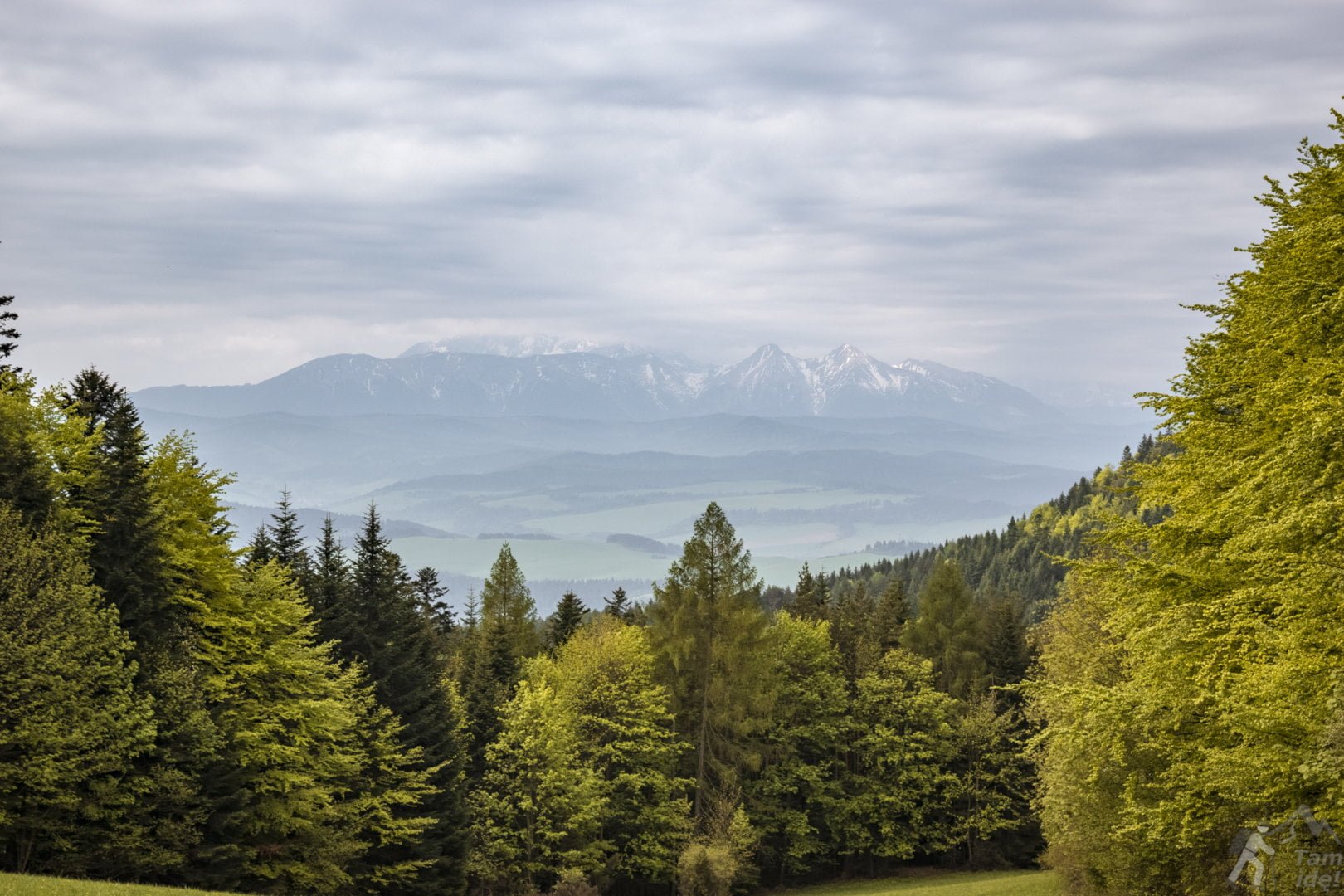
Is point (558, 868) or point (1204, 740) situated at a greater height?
point (1204, 740)

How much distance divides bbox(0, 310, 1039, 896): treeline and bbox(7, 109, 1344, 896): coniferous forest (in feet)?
0.51

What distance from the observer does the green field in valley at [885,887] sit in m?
20.3

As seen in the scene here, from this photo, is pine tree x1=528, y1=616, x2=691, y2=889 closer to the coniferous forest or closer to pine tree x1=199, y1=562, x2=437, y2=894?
the coniferous forest

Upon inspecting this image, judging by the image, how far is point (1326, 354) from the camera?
16.6 m

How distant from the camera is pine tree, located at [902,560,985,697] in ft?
218

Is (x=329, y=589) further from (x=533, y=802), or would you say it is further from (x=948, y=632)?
(x=948, y=632)

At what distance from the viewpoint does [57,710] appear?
2467 cm

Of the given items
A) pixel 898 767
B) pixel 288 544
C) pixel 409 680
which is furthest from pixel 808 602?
pixel 288 544

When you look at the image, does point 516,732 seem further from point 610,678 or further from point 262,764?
point 262,764

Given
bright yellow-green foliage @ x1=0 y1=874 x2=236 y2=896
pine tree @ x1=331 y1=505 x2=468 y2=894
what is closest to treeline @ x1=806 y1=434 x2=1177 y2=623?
pine tree @ x1=331 y1=505 x2=468 y2=894

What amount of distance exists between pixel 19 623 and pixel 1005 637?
54818 millimetres

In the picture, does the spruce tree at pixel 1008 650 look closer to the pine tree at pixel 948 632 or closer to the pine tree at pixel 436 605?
the pine tree at pixel 948 632

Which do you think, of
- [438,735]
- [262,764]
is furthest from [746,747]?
[262,764]
